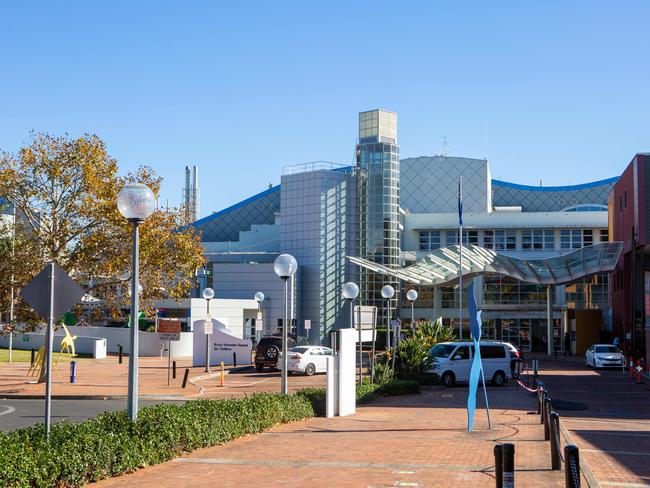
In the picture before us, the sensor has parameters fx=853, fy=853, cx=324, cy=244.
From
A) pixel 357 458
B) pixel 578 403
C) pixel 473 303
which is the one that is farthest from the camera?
pixel 578 403

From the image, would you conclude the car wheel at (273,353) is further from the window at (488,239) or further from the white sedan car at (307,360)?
the window at (488,239)

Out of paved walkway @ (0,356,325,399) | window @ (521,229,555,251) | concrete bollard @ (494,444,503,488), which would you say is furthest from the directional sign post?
window @ (521,229,555,251)

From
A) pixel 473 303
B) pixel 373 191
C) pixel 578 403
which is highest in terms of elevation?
pixel 373 191

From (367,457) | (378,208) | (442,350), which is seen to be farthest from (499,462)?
(378,208)

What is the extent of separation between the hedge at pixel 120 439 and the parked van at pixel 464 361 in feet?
45.6

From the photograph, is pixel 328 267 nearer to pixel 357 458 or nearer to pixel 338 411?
pixel 338 411

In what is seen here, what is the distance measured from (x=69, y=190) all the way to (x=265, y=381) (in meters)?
10.1

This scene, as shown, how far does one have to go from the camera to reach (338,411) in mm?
19844

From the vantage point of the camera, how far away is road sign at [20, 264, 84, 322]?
1002 centimetres

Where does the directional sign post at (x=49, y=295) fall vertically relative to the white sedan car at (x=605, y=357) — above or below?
above

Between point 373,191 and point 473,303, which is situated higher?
point 373,191

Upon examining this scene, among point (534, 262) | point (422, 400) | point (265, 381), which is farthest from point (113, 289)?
point (534, 262)

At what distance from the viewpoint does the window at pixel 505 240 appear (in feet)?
241

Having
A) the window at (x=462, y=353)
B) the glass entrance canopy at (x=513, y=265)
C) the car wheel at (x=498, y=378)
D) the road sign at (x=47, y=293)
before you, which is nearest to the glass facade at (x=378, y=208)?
the glass entrance canopy at (x=513, y=265)
